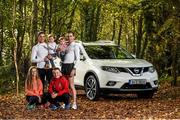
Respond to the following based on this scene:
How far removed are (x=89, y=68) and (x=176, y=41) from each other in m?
3.32

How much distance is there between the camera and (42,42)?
14227 millimetres

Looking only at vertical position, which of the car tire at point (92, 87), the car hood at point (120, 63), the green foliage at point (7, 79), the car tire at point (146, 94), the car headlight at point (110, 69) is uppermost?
the car hood at point (120, 63)

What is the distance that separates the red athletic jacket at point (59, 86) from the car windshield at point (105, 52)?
11.9 feet

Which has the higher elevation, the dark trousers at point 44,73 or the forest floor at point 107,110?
the dark trousers at point 44,73

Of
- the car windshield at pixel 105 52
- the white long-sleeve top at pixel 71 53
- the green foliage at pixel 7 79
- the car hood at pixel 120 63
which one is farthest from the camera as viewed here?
the green foliage at pixel 7 79

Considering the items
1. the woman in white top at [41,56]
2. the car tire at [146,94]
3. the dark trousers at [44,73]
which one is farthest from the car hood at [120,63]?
the woman in white top at [41,56]

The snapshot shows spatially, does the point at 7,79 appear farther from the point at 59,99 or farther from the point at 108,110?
the point at 108,110

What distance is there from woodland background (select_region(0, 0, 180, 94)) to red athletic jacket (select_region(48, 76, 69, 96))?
11.4 ft

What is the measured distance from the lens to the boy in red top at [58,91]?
13328 mm

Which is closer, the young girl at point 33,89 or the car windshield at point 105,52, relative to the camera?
the young girl at point 33,89

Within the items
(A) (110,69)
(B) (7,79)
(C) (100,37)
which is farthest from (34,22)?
(C) (100,37)

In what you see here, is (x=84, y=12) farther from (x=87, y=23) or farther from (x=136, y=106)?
(x=136, y=106)

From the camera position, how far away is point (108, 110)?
13.3 meters

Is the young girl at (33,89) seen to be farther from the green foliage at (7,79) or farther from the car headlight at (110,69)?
the green foliage at (7,79)
